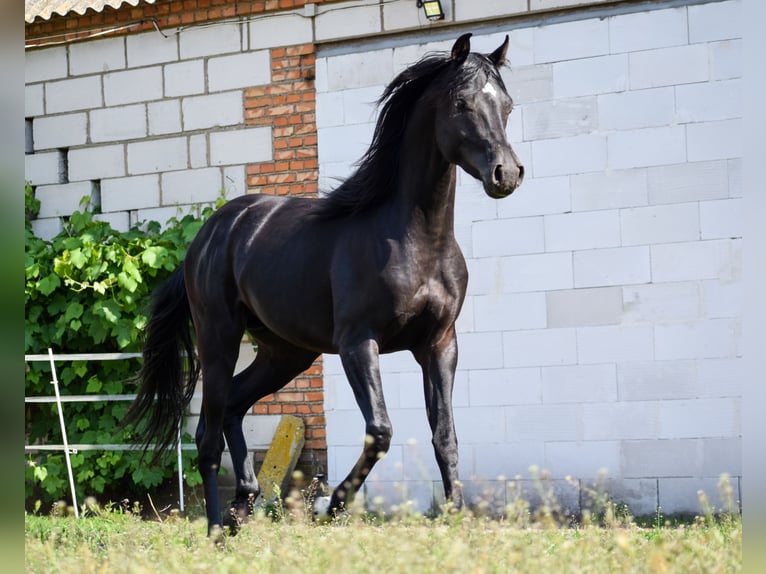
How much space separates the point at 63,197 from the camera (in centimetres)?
865

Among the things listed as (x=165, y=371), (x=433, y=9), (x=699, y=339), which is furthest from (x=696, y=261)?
(x=165, y=371)

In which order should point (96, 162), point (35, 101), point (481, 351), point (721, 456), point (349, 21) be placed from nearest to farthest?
1. point (721, 456)
2. point (481, 351)
3. point (349, 21)
4. point (96, 162)
5. point (35, 101)

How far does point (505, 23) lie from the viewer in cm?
723

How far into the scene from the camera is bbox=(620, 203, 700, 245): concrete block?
264 inches

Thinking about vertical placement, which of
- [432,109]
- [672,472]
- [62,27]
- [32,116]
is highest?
[62,27]

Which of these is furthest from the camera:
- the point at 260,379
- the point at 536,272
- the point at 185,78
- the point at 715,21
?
the point at 185,78

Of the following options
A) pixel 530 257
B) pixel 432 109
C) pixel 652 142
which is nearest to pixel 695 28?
pixel 652 142

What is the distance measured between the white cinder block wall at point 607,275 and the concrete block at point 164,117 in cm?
195

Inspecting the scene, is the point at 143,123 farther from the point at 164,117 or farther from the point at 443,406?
the point at 443,406

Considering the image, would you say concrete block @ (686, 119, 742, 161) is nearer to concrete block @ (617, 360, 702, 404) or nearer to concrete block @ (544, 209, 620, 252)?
concrete block @ (544, 209, 620, 252)

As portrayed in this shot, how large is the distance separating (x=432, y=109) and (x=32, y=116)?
212 inches

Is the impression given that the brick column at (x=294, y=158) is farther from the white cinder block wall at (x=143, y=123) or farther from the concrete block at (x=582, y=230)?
the concrete block at (x=582, y=230)

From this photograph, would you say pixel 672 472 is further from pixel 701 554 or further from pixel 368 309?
pixel 701 554

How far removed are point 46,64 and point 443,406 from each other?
5.76 m
